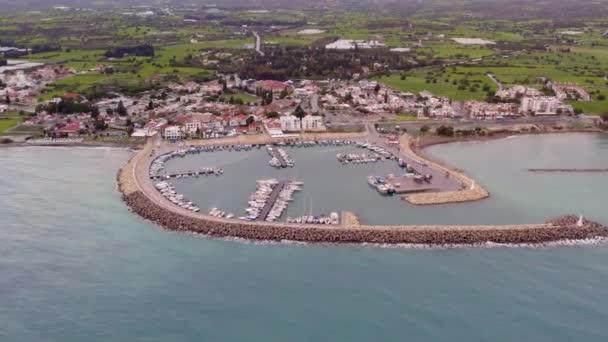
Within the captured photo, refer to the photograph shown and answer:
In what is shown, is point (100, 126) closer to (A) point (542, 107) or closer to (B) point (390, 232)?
(B) point (390, 232)

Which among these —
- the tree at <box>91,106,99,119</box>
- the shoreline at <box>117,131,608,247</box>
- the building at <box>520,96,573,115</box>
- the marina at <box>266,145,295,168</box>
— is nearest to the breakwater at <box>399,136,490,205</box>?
the shoreline at <box>117,131,608,247</box>

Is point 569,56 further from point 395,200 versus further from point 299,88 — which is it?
point 395,200

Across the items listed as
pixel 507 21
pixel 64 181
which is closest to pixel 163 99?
pixel 64 181

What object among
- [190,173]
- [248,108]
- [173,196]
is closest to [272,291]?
[173,196]

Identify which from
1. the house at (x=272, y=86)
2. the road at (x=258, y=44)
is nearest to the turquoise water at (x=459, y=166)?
the house at (x=272, y=86)

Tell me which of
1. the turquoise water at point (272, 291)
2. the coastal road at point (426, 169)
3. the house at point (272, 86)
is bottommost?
the turquoise water at point (272, 291)

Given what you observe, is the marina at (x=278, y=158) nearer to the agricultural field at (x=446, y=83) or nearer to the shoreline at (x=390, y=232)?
the shoreline at (x=390, y=232)
